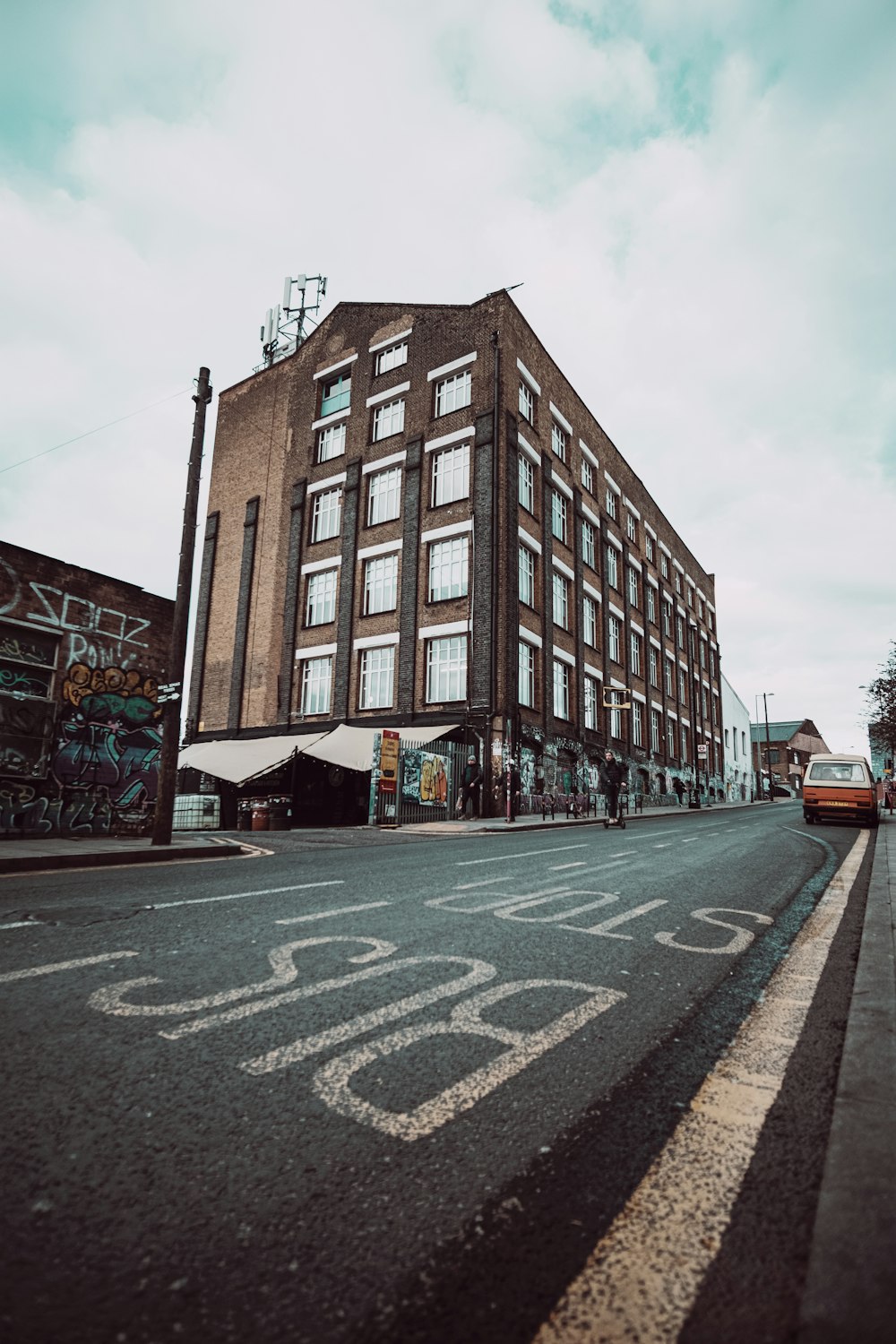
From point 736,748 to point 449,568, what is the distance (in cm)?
4329

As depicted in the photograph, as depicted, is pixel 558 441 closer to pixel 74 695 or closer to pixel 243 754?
pixel 243 754

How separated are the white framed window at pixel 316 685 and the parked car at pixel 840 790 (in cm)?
1585

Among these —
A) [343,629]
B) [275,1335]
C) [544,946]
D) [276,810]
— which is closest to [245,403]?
[343,629]

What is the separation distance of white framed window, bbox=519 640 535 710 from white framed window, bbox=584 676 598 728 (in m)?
4.69

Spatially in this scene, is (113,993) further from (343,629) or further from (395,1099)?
(343,629)

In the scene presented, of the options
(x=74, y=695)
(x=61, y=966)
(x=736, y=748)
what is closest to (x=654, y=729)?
(x=736, y=748)

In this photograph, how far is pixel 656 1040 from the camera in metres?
2.77

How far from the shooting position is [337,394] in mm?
29797

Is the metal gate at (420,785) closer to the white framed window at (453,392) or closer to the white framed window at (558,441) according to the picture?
the white framed window at (453,392)

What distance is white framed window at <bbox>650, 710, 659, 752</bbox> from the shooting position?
3703 cm

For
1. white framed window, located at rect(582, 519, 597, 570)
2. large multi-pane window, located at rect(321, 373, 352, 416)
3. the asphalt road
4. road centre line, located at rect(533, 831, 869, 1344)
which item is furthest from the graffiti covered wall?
white framed window, located at rect(582, 519, 597, 570)

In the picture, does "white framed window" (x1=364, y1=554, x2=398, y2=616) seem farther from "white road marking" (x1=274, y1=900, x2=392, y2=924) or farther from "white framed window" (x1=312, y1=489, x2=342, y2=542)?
"white road marking" (x1=274, y1=900, x2=392, y2=924)

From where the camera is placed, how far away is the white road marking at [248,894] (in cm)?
532

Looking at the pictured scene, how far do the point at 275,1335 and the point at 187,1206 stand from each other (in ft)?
A: 1.54
